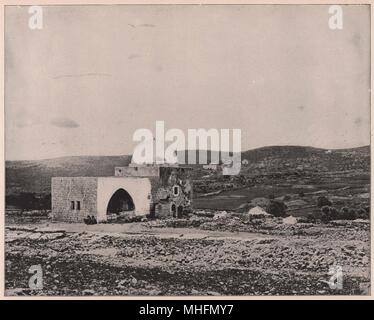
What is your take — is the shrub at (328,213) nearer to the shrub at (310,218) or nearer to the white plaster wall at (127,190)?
the shrub at (310,218)

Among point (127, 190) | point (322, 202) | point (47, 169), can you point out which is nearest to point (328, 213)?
point (322, 202)

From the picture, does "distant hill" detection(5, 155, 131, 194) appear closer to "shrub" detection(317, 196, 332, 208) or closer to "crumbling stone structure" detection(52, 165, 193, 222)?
"crumbling stone structure" detection(52, 165, 193, 222)

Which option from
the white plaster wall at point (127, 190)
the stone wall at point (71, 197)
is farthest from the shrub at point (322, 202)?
the stone wall at point (71, 197)

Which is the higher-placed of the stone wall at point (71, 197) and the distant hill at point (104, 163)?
the distant hill at point (104, 163)

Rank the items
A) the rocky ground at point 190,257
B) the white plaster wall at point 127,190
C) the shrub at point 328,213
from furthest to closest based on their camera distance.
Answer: the white plaster wall at point 127,190 → the shrub at point 328,213 → the rocky ground at point 190,257

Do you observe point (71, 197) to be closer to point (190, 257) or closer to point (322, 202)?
point (190, 257)
